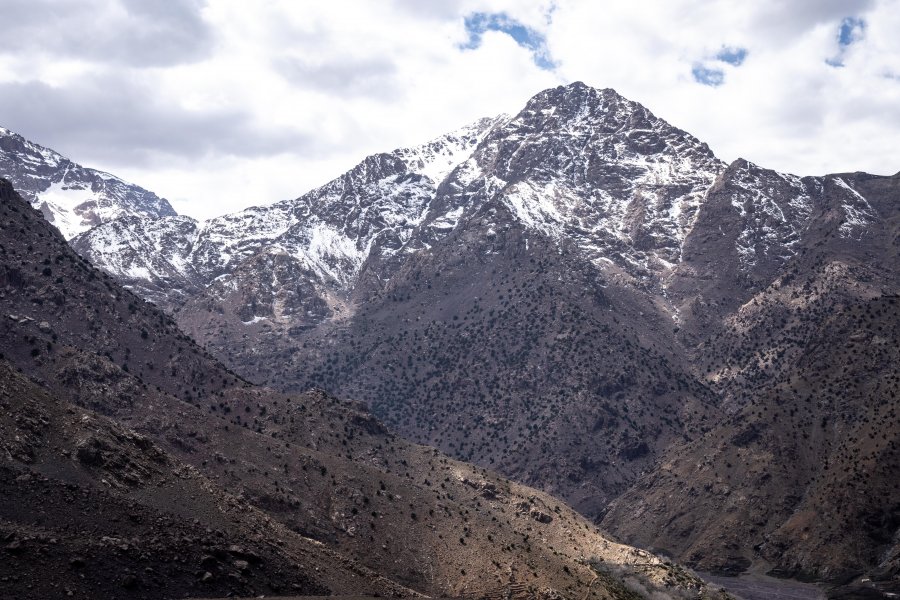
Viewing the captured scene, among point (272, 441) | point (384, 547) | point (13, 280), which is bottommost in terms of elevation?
point (384, 547)

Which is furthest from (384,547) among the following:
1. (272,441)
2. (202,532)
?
(202,532)

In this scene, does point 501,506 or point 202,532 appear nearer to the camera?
point 202,532

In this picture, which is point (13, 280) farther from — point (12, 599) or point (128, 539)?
point (12, 599)

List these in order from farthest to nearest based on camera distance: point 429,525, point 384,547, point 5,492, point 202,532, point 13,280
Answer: point 13,280, point 429,525, point 384,547, point 202,532, point 5,492

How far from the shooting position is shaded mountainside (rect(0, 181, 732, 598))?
82.2 meters

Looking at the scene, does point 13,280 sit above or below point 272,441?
above

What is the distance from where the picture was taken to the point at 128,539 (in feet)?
270

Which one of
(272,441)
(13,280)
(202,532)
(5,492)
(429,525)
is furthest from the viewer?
(13,280)

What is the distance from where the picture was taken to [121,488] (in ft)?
304

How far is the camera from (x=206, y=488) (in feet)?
340

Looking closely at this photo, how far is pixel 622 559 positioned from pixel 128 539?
307 ft

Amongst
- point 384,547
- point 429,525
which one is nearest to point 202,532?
point 384,547

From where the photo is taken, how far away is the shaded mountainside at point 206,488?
82188 mm

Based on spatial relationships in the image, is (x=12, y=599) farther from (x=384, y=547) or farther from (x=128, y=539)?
(x=384, y=547)
